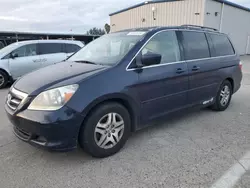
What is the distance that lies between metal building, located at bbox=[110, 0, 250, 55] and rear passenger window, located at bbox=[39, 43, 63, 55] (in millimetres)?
11646

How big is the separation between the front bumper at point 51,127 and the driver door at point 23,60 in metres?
6.03

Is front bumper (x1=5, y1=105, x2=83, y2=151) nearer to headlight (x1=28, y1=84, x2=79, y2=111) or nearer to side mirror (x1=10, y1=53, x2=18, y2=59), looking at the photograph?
headlight (x1=28, y1=84, x2=79, y2=111)

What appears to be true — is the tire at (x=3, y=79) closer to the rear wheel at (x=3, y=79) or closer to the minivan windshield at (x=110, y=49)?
the rear wheel at (x=3, y=79)

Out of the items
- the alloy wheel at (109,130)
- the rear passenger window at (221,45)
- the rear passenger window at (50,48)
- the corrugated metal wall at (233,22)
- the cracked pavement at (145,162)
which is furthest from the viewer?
the corrugated metal wall at (233,22)

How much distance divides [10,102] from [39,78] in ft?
1.57

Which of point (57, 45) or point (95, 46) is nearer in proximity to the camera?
point (95, 46)

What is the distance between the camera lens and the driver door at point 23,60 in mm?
8016

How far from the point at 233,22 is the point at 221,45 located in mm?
18196

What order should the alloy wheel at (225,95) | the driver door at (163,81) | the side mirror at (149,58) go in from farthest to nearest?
the alloy wheel at (225,95)
the driver door at (163,81)
the side mirror at (149,58)

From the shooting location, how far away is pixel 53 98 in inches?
101

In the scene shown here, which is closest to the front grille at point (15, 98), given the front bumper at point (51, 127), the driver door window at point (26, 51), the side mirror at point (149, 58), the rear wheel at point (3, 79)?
the front bumper at point (51, 127)

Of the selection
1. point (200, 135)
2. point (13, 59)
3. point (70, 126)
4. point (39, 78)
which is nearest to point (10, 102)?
point (39, 78)

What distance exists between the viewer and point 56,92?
258 centimetres

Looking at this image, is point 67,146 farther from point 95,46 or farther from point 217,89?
point 217,89
